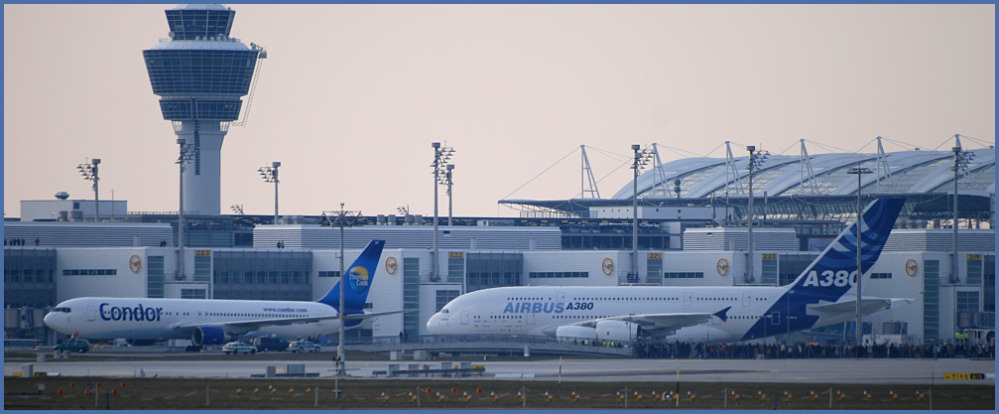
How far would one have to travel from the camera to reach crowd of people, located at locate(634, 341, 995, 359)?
71.9 metres

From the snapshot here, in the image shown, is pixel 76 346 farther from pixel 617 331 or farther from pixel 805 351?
pixel 805 351

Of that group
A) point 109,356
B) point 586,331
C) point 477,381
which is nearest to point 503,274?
point 586,331

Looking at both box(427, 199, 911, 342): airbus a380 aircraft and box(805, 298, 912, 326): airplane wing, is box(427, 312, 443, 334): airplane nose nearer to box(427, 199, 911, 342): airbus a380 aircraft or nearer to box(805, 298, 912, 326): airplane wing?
box(427, 199, 911, 342): airbus a380 aircraft

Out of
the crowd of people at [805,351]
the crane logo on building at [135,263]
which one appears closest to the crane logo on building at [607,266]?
the crowd of people at [805,351]

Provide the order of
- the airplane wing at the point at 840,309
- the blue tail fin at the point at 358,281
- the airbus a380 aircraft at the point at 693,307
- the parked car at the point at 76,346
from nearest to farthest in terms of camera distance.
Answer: the parked car at the point at 76,346 → the airplane wing at the point at 840,309 → the airbus a380 aircraft at the point at 693,307 → the blue tail fin at the point at 358,281

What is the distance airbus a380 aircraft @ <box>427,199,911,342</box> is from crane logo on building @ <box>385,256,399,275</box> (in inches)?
586

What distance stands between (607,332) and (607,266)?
22.0 metres

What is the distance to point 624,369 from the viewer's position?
6181 cm

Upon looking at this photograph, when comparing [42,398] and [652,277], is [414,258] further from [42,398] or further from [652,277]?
[42,398]

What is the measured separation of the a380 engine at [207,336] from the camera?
79062 millimetres

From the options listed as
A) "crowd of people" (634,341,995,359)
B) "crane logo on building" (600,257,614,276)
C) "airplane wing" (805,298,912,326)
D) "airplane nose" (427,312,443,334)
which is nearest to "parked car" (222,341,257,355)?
"airplane nose" (427,312,443,334)

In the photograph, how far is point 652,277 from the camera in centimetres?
10244

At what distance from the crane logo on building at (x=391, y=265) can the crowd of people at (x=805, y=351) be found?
26796 millimetres

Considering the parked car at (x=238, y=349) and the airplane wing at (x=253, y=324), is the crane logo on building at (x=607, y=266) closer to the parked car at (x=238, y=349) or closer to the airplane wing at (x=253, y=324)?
the airplane wing at (x=253, y=324)
